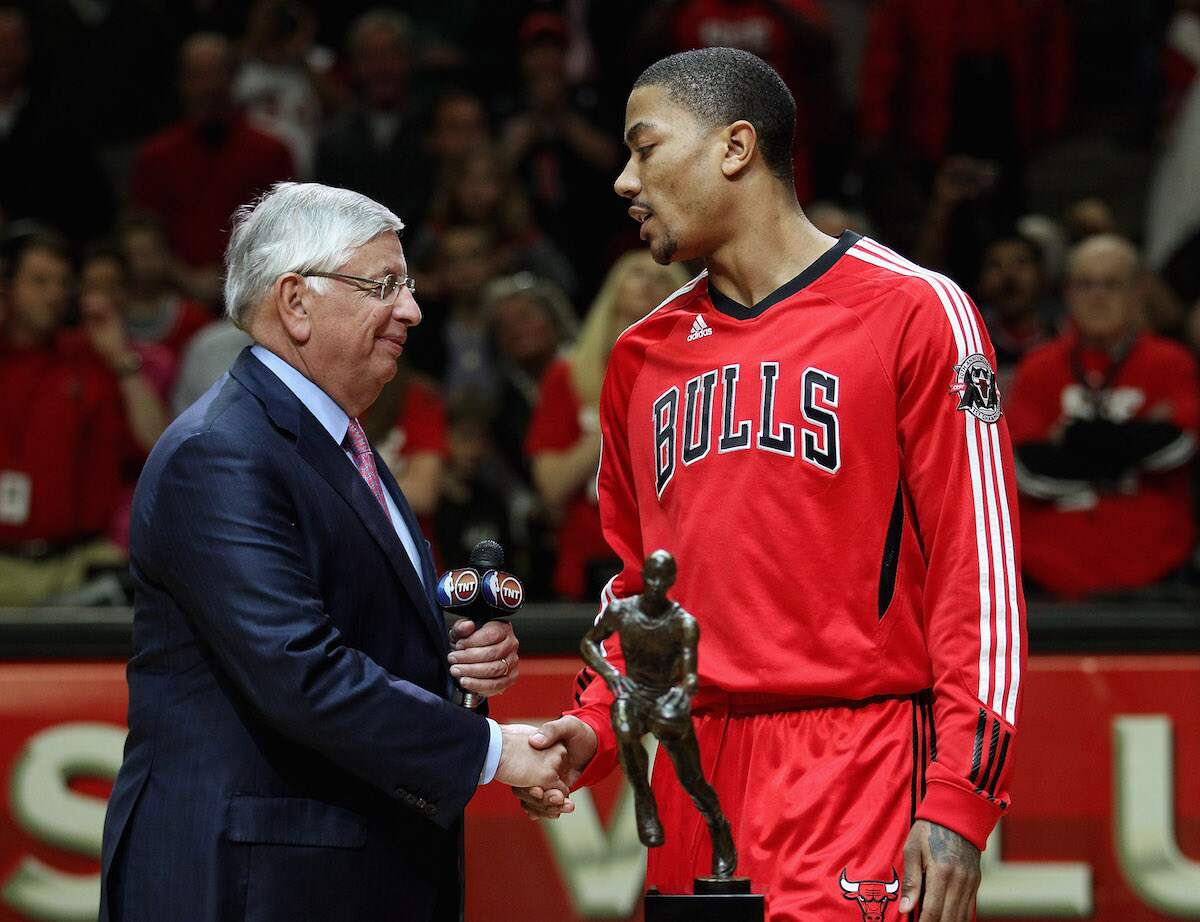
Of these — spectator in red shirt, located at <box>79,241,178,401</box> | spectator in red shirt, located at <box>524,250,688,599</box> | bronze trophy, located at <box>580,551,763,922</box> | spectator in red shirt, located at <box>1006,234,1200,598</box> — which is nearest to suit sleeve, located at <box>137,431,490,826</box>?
bronze trophy, located at <box>580,551,763,922</box>

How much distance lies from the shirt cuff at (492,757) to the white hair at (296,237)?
845mm

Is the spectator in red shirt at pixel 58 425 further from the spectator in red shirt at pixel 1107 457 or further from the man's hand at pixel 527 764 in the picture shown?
the man's hand at pixel 527 764

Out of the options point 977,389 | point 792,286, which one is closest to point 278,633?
point 792,286

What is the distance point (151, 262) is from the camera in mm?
7289

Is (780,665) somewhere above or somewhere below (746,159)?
below

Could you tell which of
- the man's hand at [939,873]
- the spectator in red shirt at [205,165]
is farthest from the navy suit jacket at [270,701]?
the spectator in red shirt at [205,165]

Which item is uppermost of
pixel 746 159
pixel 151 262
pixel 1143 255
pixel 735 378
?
pixel 1143 255

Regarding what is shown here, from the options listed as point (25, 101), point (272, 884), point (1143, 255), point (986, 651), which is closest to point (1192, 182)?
point (1143, 255)

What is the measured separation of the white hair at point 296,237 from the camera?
3225mm

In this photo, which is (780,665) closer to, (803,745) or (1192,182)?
(803,745)

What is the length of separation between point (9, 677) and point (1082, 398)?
11.6 feet

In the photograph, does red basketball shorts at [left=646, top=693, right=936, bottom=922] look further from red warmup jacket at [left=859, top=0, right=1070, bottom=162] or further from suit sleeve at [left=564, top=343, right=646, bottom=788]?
red warmup jacket at [left=859, top=0, right=1070, bottom=162]

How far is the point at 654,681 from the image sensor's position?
2.71 metres

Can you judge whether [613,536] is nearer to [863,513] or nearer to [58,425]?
[863,513]
